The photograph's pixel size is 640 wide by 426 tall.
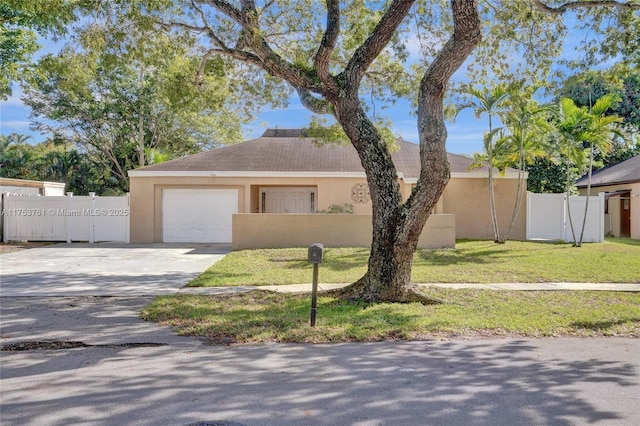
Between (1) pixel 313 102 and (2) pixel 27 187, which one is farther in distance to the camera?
(2) pixel 27 187

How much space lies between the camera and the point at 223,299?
28.2 feet

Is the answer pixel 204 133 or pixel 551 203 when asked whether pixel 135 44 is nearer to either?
pixel 551 203

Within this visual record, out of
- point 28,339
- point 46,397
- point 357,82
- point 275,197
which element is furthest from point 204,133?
point 46,397

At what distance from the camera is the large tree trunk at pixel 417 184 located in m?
8.05

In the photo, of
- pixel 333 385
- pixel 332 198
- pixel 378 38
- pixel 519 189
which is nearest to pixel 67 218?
pixel 332 198

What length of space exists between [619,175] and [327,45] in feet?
68.1

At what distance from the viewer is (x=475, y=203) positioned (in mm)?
19953

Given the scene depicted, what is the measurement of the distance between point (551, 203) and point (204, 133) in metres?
22.2

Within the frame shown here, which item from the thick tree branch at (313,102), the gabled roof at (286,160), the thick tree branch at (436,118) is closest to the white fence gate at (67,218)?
the gabled roof at (286,160)

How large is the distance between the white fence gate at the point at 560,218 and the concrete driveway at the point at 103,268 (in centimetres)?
1220

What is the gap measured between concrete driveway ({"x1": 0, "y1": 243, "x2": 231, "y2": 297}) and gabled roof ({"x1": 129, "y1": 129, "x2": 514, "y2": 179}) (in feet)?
11.0

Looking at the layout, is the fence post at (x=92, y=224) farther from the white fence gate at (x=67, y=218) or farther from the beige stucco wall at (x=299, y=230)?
the beige stucco wall at (x=299, y=230)

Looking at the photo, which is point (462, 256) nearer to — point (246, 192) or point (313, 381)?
point (246, 192)

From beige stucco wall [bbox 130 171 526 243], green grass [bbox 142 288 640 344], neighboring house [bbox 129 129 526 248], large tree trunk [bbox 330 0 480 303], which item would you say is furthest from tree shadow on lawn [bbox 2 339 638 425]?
beige stucco wall [bbox 130 171 526 243]
